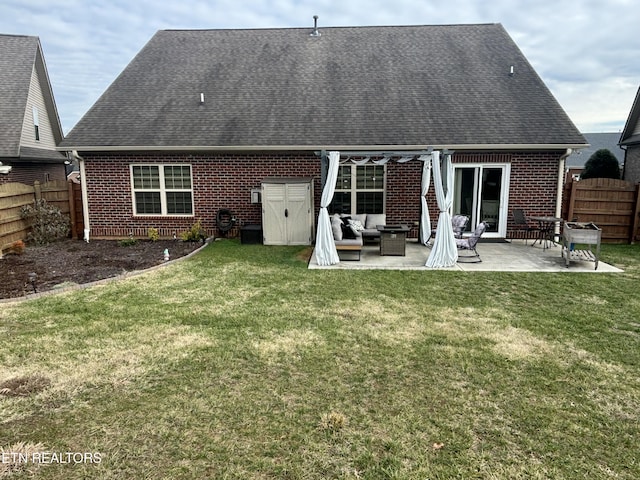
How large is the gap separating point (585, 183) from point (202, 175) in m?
11.0

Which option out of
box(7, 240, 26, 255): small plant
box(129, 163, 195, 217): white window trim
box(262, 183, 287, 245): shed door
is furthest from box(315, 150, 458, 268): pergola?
box(7, 240, 26, 255): small plant

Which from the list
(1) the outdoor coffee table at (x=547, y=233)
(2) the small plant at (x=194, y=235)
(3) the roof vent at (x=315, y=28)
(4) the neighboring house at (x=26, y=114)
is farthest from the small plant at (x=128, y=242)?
(1) the outdoor coffee table at (x=547, y=233)

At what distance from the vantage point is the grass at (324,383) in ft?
10.6

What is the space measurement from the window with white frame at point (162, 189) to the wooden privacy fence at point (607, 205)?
11061mm

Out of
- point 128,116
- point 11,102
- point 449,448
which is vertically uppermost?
point 11,102

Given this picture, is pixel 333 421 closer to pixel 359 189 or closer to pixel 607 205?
pixel 359 189

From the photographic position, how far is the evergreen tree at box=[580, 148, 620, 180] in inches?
821

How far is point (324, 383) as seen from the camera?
4316mm

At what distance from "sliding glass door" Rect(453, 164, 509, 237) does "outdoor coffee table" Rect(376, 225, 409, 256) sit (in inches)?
122

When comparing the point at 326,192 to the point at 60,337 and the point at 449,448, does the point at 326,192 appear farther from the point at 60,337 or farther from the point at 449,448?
the point at 449,448

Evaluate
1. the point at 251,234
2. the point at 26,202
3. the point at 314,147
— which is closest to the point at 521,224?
the point at 314,147

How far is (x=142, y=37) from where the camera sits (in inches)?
651

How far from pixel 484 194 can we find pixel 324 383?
383 inches

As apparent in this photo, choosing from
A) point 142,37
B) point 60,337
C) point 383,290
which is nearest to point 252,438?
point 60,337
